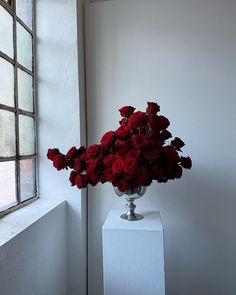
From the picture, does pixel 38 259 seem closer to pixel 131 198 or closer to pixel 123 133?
pixel 131 198

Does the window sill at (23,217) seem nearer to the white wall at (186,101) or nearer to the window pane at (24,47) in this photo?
the white wall at (186,101)

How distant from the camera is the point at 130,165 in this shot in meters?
0.99

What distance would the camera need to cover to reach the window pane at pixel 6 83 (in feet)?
3.67

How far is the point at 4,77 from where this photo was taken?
45.0 inches

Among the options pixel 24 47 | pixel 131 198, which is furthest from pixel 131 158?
pixel 24 47

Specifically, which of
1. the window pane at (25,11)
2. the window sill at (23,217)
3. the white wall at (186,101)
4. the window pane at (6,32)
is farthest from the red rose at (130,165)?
the window pane at (25,11)

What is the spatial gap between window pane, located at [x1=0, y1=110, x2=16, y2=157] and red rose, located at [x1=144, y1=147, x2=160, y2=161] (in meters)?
0.61

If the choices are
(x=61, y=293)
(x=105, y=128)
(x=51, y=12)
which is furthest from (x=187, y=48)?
(x=61, y=293)

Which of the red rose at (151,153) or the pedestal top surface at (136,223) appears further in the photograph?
the pedestal top surface at (136,223)

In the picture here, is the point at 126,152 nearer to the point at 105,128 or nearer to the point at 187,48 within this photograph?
the point at 105,128

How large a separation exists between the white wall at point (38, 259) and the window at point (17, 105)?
0.17 metres

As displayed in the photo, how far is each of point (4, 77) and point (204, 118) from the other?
1067 millimetres

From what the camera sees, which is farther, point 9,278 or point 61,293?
point 61,293

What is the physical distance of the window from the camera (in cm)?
113
